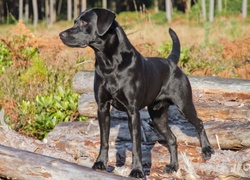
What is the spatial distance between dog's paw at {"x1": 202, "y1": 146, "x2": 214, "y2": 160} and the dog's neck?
58.2 inches

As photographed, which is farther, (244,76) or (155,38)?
(155,38)

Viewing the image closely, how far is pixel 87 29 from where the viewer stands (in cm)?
501

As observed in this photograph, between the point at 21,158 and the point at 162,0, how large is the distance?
43.3 metres

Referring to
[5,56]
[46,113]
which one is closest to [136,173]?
[46,113]

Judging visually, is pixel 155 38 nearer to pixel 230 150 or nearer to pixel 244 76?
pixel 244 76

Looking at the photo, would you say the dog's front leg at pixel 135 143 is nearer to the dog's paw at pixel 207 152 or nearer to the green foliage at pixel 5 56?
the dog's paw at pixel 207 152

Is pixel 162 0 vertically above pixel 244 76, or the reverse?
pixel 244 76

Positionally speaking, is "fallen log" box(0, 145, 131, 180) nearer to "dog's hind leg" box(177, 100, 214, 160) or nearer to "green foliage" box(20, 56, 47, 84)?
"dog's hind leg" box(177, 100, 214, 160)

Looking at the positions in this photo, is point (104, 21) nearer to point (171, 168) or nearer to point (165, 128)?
point (165, 128)

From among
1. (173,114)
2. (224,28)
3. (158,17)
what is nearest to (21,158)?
(173,114)

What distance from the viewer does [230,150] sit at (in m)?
6.16

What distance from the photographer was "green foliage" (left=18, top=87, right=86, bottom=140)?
25.1 ft

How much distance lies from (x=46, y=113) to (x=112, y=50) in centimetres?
295

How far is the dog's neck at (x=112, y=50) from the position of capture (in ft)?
16.7
